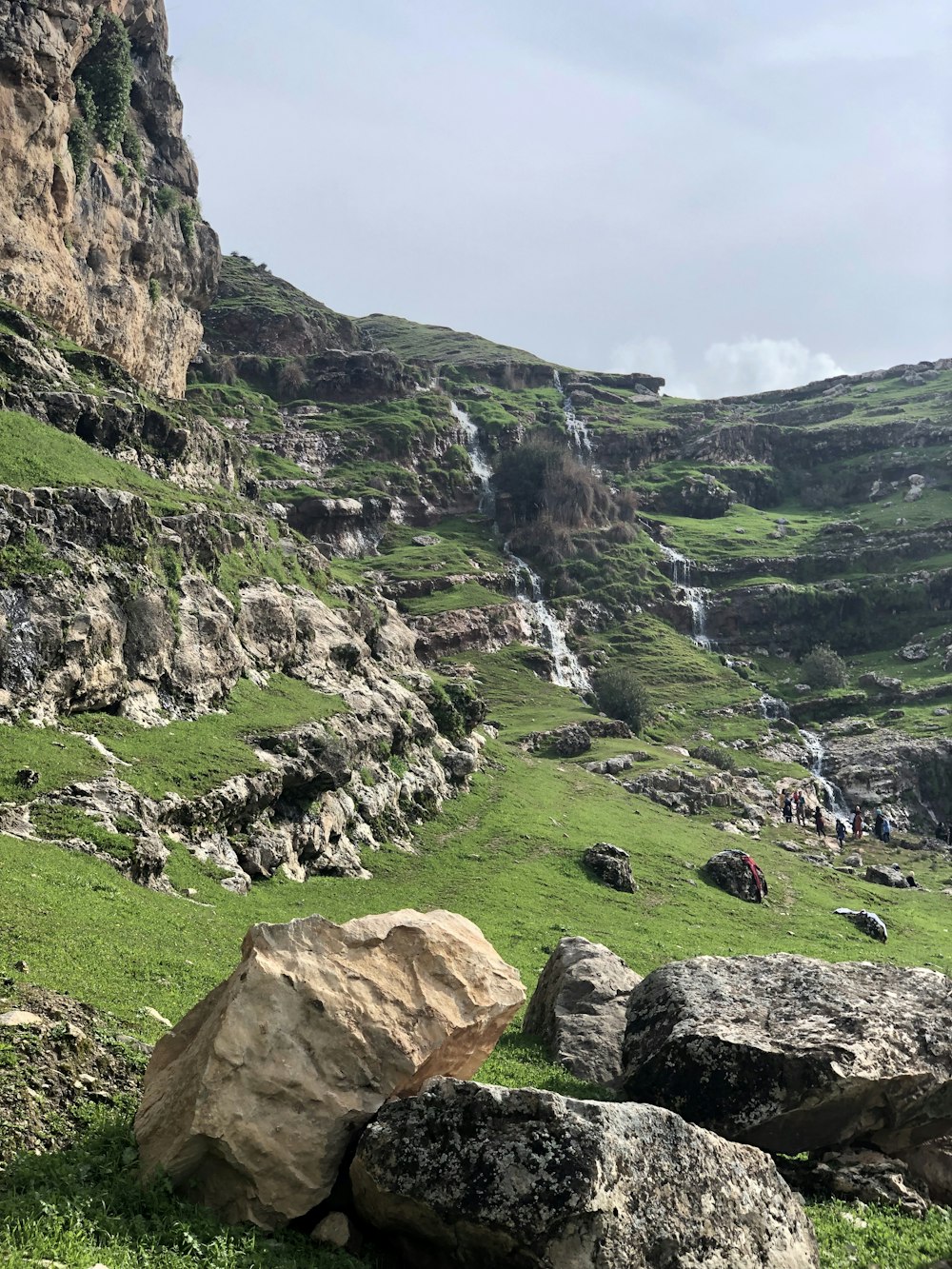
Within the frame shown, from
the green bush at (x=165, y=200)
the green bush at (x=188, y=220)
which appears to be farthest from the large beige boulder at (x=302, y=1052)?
the green bush at (x=188, y=220)

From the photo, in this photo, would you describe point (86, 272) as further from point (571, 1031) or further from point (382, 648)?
point (571, 1031)

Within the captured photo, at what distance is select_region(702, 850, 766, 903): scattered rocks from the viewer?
4725 centimetres

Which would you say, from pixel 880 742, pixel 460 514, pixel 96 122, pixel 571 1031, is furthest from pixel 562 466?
pixel 571 1031

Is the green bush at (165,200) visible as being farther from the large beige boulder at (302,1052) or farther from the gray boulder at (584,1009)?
the large beige boulder at (302,1052)

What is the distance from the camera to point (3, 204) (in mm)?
57844

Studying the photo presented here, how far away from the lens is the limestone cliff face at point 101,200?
58.9 m

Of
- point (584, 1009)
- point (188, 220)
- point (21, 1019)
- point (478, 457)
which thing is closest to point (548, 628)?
point (478, 457)

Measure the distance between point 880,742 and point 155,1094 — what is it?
9840cm

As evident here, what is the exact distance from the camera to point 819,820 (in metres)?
69.9

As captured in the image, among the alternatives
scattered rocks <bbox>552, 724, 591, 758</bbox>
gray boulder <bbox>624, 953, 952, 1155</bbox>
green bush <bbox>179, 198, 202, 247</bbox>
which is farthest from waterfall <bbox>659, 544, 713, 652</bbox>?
gray boulder <bbox>624, 953, 952, 1155</bbox>

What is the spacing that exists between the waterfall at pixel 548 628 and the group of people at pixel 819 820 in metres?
34.3

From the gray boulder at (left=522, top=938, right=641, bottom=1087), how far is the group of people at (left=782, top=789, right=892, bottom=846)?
2209 inches

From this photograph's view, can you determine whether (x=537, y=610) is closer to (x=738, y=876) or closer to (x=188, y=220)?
(x=188, y=220)

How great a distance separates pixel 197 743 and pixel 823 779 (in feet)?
240
